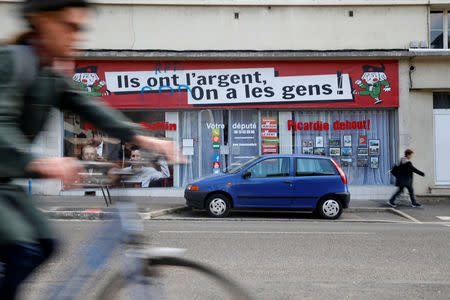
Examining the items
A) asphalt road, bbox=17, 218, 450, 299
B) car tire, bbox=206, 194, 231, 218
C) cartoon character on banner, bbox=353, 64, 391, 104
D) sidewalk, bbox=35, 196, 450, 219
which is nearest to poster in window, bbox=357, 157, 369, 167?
sidewalk, bbox=35, 196, 450, 219

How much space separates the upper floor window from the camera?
15.5 meters

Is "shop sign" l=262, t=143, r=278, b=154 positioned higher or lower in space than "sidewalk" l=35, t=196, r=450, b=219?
higher

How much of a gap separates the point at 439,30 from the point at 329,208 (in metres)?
8.71

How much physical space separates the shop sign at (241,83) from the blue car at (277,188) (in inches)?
174

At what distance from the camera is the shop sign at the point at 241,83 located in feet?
49.9

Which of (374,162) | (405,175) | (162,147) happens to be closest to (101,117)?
(162,147)

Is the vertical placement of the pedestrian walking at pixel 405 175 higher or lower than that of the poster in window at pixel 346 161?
lower

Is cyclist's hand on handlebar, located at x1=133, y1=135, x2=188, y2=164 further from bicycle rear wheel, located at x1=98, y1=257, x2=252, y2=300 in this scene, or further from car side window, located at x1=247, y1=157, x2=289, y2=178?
car side window, located at x1=247, y1=157, x2=289, y2=178

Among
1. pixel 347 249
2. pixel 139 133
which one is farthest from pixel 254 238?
pixel 139 133

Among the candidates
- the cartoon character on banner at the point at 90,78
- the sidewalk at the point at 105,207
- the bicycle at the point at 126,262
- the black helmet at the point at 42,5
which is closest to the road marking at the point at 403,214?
the sidewalk at the point at 105,207

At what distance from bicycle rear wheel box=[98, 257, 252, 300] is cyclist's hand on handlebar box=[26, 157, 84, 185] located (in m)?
0.55

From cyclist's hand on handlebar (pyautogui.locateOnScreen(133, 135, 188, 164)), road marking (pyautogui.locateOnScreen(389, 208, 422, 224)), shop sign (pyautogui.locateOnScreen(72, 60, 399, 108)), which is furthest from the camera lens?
shop sign (pyautogui.locateOnScreen(72, 60, 399, 108))

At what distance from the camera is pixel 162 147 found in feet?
7.24

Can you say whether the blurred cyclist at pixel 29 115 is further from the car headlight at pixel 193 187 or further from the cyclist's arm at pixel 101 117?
the car headlight at pixel 193 187
